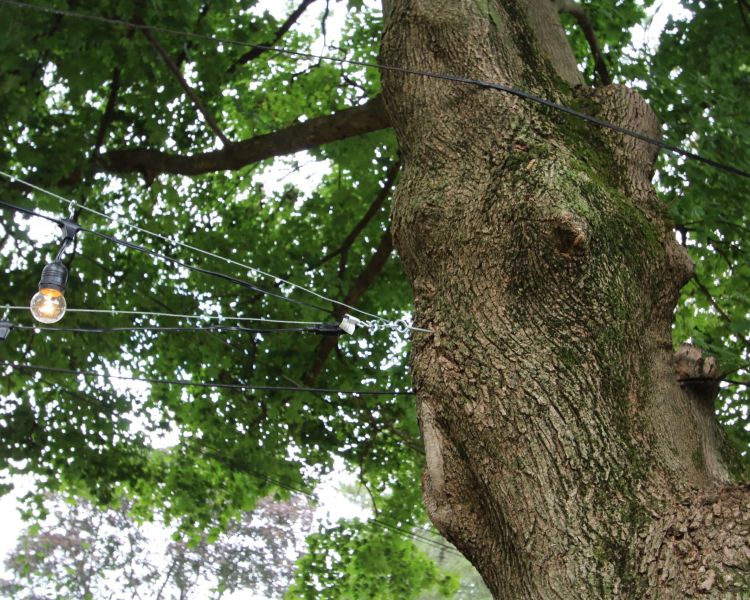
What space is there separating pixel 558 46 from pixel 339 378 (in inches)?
207

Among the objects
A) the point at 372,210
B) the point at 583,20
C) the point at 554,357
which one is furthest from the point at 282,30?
the point at 554,357

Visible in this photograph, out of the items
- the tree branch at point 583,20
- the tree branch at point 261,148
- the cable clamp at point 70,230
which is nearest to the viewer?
the cable clamp at point 70,230

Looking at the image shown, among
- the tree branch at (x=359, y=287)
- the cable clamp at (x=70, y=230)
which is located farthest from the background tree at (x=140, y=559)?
the cable clamp at (x=70, y=230)

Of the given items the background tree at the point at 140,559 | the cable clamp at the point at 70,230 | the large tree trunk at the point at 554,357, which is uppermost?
the background tree at the point at 140,559

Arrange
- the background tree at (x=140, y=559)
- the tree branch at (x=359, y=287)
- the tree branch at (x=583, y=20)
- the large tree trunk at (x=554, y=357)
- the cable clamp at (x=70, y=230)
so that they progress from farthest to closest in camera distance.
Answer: the background tree at (x=140, y=559) → the tree branch at (x=359, y=287) → the tree branch at (x=583, y=20) → the cable clamp at (x=70, y=230) → the large tree trunk at (x=554, y=357)

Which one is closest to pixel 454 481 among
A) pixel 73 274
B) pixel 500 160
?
pixel 500 160

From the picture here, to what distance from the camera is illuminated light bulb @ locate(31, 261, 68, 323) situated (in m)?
3.24

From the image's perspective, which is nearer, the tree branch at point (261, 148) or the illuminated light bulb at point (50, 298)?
the illuminated light bulb at point (50, 298)

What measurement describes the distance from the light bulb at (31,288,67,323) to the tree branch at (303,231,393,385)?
468 cm

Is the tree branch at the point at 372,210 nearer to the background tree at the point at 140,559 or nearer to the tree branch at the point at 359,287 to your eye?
the tree branch at the point at 359,287

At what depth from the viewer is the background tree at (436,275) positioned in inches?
103

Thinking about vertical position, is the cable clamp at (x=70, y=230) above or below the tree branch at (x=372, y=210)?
below

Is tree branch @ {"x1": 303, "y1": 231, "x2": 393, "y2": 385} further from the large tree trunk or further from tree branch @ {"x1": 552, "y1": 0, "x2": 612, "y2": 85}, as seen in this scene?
the large tree trunk

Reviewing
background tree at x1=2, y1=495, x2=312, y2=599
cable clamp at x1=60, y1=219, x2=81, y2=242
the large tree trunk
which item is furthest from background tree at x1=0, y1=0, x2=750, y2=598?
background tree at x1=2, y1=495, x2=312, y2=599
